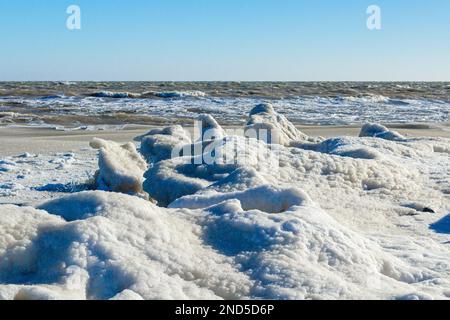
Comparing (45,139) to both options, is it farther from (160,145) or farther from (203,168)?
(203,168)

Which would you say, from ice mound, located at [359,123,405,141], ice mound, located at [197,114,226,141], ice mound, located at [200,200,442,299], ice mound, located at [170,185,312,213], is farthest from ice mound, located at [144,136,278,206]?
ice mound, located at [359,123,405,141]

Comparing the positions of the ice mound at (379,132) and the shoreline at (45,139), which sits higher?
the ice mound at (379,132)

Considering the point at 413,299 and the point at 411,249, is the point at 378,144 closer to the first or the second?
the point at 411,249

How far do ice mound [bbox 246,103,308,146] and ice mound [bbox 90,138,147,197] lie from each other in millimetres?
1716

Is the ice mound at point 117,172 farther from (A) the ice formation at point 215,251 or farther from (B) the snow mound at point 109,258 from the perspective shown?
(B) the snow mound at point 109,258

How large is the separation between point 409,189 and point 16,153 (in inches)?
228

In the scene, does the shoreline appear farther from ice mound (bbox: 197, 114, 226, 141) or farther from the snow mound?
the snow mound

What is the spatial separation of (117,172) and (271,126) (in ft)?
7.69

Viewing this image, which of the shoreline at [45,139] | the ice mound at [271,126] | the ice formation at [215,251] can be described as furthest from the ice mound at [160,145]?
the shoreline at [45,139]

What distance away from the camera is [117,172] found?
5176 millimetres

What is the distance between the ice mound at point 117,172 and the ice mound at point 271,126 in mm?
1716

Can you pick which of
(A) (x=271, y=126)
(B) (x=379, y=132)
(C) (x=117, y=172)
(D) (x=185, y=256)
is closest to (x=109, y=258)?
(D) (x=185, y=256)

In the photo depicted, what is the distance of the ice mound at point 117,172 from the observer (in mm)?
5148
